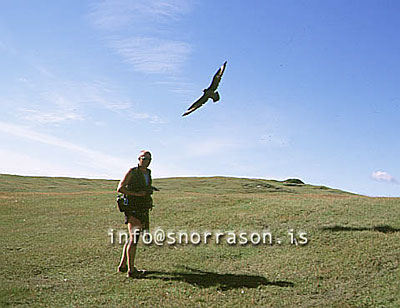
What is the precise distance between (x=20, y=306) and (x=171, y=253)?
14.9 feet

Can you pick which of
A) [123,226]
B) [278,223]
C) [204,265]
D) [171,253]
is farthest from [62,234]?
[278,223]

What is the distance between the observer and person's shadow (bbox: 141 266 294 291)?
9.03 meters

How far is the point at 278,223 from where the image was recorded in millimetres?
14430

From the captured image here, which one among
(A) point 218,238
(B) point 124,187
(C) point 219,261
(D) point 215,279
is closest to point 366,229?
(A) point 218,238

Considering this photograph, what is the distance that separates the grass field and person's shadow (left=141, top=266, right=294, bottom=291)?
0.02 metres

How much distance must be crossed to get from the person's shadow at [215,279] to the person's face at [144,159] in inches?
100

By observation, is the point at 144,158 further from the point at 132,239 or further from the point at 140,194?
the point at 132,239

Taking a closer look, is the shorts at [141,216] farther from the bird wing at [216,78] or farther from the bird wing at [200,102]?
the bird wing at [216,78]

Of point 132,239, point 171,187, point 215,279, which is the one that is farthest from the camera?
point 171,187

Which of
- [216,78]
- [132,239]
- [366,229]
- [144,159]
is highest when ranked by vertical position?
[216,78]

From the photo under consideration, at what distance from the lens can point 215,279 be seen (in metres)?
9.42

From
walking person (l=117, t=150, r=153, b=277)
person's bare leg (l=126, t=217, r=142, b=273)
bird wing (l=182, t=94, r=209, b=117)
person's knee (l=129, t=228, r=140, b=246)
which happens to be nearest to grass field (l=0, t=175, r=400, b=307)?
person's bare leg (l=126, t=217, r=142, b=273)

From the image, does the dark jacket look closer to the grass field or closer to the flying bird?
the grass field

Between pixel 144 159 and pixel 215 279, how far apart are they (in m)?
3.08
